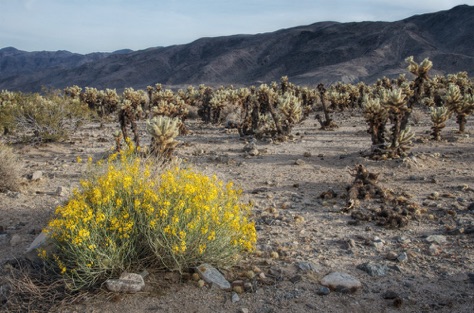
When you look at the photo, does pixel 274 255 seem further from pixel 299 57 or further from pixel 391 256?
pixel 299 57

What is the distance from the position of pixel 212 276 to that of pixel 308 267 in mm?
1118

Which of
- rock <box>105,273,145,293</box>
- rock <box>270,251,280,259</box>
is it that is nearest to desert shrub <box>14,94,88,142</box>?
rock <box>105,273,145,293</box>

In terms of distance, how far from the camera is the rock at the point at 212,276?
4.19m

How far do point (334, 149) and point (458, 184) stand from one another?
14.3 feet

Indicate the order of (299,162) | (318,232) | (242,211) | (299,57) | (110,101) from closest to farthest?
1. (242,211)
2. (318,232)
3. (299,162)
4. (110,101)
5. (299,57)

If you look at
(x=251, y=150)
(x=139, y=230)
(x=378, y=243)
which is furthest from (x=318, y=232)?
(x=251, y=150)

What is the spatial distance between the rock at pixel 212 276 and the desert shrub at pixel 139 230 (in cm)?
10

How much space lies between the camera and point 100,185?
4559 millimetres

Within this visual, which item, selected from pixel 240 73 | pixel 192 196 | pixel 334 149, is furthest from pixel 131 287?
pixel 240 73

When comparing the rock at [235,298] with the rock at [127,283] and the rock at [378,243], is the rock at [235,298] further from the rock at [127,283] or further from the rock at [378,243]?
the rock at [378,243]

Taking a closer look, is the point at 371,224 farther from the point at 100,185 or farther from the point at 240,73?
the point at 240,73

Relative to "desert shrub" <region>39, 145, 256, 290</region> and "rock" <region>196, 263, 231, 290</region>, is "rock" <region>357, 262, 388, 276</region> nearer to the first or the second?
"desert shrub" <region>39, 145, 256, 290</region>

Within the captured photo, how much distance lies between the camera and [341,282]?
4.25m

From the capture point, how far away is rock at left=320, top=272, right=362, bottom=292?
4191 millimetres
